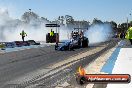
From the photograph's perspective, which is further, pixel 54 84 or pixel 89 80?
pixel 54 84

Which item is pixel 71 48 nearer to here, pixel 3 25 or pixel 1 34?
pixel 1 34

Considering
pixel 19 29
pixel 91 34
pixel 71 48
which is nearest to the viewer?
pixel 71 48

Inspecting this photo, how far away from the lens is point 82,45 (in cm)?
4600

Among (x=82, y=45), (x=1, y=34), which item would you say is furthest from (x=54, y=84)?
(x=1, y=34)

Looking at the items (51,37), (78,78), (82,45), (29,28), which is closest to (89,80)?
(78,78)

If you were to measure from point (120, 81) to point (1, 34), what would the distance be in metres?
105

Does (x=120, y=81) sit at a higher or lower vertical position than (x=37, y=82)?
higher

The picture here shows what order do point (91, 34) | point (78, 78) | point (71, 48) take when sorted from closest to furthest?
point (78, 78) → point (71, 48) → point (91, 34)

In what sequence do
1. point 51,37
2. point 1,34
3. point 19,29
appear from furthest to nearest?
point 19,29 < point 1,34 < point 51,37

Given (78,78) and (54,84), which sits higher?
(78,78)

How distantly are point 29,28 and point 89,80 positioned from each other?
112976 mm

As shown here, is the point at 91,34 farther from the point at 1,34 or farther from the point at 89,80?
the point at 89,80

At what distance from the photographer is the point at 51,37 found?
74000mm

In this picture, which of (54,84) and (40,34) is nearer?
(54,84)
